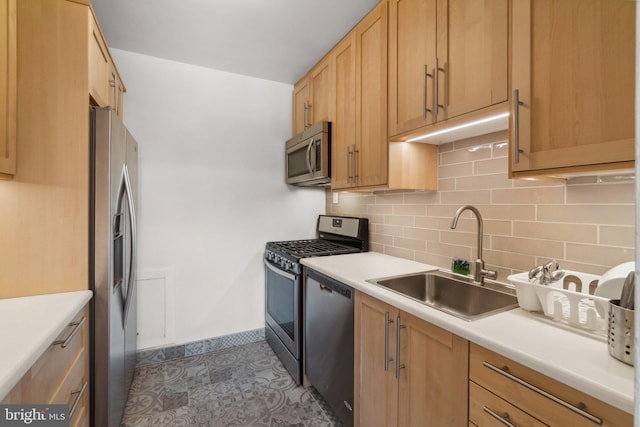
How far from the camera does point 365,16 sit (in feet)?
6.21

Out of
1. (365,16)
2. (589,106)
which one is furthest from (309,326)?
(365,16)

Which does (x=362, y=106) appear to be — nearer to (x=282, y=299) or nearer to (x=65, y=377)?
(x=282, y=299)

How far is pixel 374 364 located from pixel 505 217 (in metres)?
0.97

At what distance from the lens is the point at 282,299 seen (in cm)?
229

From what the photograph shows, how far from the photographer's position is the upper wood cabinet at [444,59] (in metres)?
1.15

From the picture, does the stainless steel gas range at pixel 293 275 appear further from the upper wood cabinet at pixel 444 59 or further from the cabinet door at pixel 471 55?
the cabinet door at pixel 471 55

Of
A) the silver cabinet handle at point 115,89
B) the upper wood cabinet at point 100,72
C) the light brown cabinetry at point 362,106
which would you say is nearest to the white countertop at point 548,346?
the light brown cabinetry at point 362,106

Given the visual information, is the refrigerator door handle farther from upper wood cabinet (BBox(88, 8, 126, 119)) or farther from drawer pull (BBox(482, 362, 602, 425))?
drawer pull (BBox(482, 362, 602, 425))

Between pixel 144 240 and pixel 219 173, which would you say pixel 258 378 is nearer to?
pixel 144 240

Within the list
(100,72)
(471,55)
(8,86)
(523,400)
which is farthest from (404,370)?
(100,72)

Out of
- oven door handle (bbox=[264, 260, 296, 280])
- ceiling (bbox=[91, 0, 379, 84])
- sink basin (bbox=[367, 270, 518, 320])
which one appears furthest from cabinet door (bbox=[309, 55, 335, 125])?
sink basin (bbox=[367, 270, 518, 320])

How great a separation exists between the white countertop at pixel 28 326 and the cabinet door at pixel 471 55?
1.74 m

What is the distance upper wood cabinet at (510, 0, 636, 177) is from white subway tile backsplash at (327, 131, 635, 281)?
33cm

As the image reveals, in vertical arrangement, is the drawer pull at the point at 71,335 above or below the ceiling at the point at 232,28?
below
